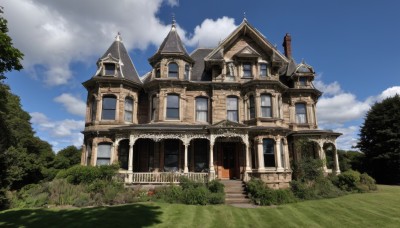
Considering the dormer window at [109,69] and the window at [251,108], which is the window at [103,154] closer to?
the dormer window at [109,69]

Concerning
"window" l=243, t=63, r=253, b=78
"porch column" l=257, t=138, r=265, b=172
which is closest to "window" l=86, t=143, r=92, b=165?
"porch column" l=257, t=138, r=265, b=172

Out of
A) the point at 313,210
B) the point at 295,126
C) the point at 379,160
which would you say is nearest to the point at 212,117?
the point at 295,126

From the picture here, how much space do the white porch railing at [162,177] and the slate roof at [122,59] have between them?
8.94 m

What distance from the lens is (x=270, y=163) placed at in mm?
20641

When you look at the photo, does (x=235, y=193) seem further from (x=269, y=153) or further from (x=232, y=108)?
(x=232, y=108)

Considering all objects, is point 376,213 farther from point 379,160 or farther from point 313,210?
point 379,160

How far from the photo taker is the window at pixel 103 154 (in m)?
21.0

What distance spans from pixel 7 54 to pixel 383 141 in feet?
120

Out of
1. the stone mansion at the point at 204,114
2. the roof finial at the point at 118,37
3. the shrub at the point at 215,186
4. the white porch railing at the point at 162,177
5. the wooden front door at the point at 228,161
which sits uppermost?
the roof finial at the point at 118,37

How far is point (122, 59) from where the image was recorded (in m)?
24.3

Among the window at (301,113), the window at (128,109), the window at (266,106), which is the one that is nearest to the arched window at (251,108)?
the window at (266,106)

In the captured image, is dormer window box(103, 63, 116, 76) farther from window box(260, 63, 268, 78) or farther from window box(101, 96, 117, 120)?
window box(260, 63, 268, 78)

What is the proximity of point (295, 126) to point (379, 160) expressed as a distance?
14.7 m

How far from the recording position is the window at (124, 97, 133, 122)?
882 inches
